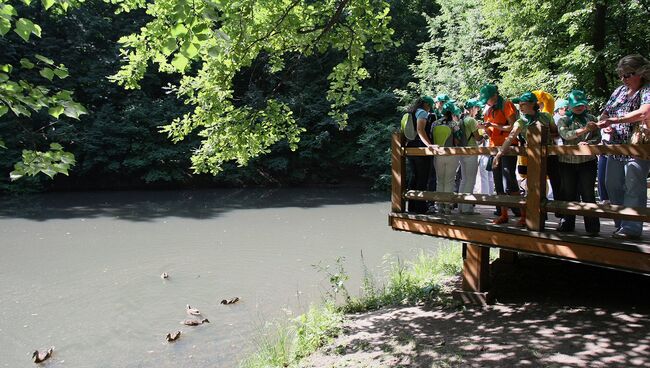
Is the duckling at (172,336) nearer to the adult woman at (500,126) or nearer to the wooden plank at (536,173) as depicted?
the adult woman at (500,126)

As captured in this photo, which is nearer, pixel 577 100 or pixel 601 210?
pixel 601 210

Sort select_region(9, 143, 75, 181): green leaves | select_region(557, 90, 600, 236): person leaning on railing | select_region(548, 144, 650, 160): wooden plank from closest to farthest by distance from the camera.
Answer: select_region(9, 143, 75, 181): green leaves, select_region(548, 144, 650, 160): wooden plank, select_region(557, 90, 600, 236): person leaning on railing

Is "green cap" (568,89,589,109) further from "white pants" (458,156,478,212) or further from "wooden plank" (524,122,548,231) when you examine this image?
"white pants" (458,156,478,212)

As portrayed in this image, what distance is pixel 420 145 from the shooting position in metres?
6.24

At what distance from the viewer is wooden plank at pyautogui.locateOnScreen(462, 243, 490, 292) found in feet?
19.8

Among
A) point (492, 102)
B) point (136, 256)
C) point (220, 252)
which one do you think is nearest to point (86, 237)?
point (136, 256)

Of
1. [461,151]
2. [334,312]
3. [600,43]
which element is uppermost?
[600,43]

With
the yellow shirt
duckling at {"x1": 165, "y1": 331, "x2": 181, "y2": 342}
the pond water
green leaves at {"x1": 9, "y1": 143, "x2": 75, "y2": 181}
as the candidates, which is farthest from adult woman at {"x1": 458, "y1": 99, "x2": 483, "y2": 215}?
duckling at {"x1": 165, "y1": 331, "x2": 181, "y2": 342}

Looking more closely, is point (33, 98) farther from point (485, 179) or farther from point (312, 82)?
point (312, 82)

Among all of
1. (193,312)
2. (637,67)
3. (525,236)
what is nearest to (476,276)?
(525,236)

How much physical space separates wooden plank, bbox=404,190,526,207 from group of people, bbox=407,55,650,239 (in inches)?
10.8

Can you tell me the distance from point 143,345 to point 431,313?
14.3 feet

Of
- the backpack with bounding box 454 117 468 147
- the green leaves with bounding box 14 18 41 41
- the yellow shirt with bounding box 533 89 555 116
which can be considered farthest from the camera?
the backpack with bounding box 454 117 468 147

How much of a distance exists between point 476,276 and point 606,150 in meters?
2.51
